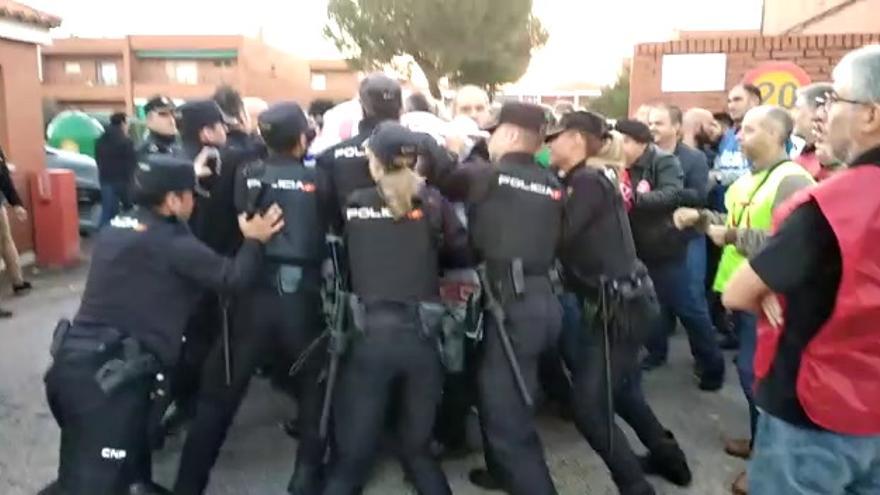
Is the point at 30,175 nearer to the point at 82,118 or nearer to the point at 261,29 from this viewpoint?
the point at 82,118

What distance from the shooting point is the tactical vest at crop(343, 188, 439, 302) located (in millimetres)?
3408

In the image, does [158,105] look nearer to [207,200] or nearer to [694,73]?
[207,200]

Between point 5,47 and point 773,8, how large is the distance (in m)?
10.8

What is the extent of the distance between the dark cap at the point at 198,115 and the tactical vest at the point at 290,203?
0.81m

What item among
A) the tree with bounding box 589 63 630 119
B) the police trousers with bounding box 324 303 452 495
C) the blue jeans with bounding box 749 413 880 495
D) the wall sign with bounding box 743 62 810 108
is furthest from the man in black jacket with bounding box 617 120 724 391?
the tree with bounding box 589 63 630 119

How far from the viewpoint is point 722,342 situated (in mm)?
6797

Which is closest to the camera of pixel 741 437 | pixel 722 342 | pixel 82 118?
pixel 741 437

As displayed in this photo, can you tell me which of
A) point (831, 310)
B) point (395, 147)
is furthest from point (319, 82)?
point (831, 310)

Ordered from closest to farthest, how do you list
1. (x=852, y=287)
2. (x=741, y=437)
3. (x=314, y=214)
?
(x=852, y=287)
(x=314, y=214)
(x=741, y=437)

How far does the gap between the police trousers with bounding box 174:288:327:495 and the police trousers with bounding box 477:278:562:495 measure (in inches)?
30.3

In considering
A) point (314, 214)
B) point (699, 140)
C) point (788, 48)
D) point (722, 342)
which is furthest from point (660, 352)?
point (788, 48)

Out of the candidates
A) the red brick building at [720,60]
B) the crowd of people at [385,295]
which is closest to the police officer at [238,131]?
the crowd of people at [385,295]

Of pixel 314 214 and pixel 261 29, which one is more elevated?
pixel 261 29

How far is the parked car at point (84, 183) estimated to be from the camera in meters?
12.6
